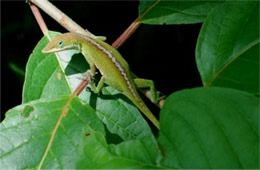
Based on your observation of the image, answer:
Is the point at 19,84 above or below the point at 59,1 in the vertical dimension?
below

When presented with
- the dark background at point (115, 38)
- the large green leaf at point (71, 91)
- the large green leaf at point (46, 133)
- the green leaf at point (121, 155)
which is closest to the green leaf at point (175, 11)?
the large green leaf at point (71, 91)

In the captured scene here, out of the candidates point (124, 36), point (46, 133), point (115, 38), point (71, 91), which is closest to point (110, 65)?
point (124, 36)

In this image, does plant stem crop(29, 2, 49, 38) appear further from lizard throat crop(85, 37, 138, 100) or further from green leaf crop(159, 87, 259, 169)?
green leaf crop(159, 87, 259, 169)

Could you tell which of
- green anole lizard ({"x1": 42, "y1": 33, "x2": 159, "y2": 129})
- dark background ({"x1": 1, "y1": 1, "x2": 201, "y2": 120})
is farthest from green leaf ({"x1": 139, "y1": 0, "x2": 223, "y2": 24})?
dark background ({"x1": 1, "y1": 1, "x2": 201, "y2": 120})

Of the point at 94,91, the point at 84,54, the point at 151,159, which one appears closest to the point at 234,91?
the point at 151,159

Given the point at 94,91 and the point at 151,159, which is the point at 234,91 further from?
the point at 94,91

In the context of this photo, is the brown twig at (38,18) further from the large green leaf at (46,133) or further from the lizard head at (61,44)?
the large green leaf at (46,133)

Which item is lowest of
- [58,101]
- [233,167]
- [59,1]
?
[233,167]
